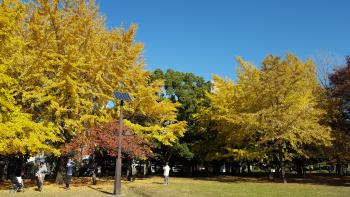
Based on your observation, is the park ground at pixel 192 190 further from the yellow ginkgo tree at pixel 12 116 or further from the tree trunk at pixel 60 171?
the yellow ginkgo tree at pixel 12 116

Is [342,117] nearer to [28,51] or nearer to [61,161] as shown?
[61,161]

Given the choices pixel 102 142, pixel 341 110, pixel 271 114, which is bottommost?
pixel 102 142

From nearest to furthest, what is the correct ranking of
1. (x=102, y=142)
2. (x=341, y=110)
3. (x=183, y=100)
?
(x=102, y=142), (x=341, y=110), (x=183, y=100)

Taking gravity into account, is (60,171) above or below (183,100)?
below

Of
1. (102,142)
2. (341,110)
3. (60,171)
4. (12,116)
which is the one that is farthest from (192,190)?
(341,110)

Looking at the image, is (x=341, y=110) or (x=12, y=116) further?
(x=341, y=110)

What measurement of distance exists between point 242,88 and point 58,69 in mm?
16703

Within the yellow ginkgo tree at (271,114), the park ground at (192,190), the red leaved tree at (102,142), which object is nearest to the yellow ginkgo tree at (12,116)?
the red leaved tree at (102,142)

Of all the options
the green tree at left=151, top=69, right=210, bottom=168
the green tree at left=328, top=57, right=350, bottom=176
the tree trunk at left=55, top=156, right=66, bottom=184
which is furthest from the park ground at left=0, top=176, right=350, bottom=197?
the green tree at left=151, top=69, right=210, bottom=168

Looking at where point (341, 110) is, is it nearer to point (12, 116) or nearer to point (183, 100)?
point (183, 100)

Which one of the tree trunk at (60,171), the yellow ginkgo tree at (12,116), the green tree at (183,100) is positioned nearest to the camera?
the yellow ginkgo tree at (12,116)

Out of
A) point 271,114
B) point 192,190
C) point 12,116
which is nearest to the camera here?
Answer: point 12,116

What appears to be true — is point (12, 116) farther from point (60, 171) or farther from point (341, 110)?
point (341, 110)

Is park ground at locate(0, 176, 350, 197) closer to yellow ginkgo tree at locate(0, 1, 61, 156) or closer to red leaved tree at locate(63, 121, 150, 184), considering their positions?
red leaved tree at locate(63, 121, 150, 184)
